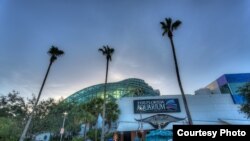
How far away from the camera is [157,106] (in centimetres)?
4159

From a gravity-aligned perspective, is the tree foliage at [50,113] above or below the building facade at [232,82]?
below

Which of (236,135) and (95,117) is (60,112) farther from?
(236,135)

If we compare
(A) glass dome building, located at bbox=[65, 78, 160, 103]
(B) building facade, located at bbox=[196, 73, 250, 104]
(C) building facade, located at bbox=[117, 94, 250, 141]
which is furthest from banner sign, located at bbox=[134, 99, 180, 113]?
(A) glass dome building, located at bbox=[65, 78, 160, 103]

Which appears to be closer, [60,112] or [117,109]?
[117,109]

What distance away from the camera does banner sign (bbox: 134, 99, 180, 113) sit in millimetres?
41156

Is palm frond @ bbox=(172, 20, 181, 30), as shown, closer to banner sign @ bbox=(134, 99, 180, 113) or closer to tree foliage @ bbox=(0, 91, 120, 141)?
banner sign @ bbox=(134, 99, 180, 113)

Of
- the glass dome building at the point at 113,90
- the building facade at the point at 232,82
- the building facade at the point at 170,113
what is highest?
the glass dome building at the point at 113,90

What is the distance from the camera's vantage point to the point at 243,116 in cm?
3994

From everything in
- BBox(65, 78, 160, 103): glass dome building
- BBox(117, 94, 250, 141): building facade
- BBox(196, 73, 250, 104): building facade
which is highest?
BBox(65, 78, 160, 103): glass dome building

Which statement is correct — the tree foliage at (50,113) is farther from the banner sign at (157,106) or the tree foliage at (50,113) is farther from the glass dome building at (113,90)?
the glass dome building at (113,90)

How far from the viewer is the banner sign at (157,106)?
41156 millimetres

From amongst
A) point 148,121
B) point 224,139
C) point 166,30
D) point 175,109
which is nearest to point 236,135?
point 224,139

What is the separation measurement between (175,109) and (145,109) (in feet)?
22.4

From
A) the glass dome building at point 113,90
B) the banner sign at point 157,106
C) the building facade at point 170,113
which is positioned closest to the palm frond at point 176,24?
the building facade at point 170,113
